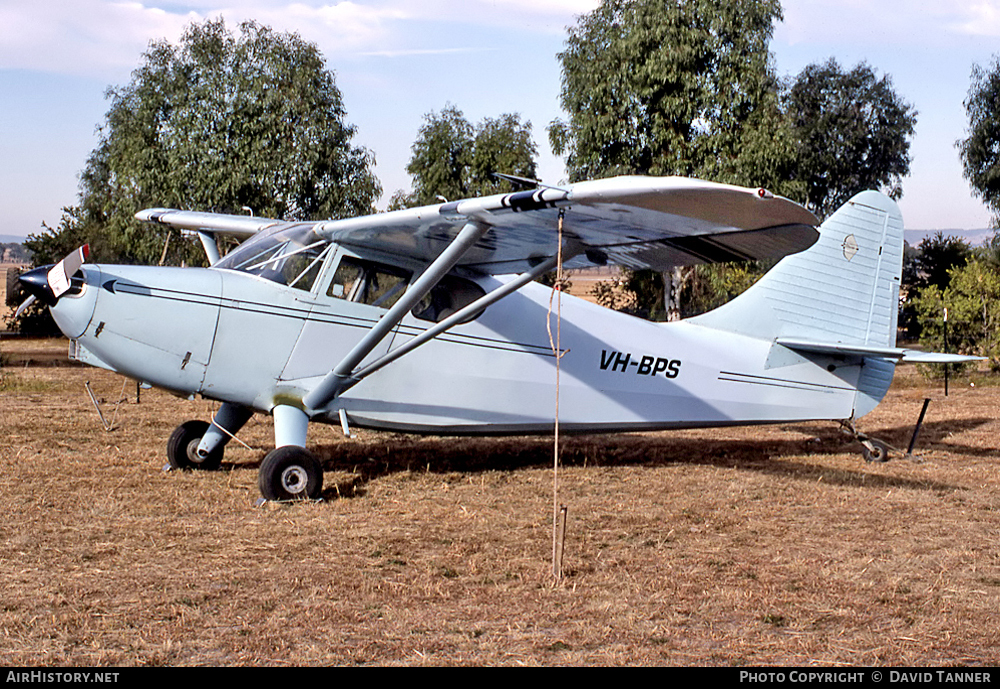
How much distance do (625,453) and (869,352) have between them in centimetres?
294

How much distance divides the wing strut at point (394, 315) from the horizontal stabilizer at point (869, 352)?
14.2ft

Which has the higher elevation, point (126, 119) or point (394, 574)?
point (126, 119)

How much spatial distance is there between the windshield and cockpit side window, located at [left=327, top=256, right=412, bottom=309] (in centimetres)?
21

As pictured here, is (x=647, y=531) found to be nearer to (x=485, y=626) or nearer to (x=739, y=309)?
(x=485, y=626)

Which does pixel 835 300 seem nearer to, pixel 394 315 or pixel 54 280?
pixel 394 315

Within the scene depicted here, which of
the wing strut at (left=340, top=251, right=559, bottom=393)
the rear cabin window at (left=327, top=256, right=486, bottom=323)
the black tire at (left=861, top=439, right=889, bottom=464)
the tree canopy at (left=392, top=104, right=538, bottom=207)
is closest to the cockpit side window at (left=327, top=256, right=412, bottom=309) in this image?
the rear cabin window at (left=327, top=256, right=486, bottom=323)

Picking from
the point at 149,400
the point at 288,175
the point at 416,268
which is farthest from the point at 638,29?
the point at 416,268

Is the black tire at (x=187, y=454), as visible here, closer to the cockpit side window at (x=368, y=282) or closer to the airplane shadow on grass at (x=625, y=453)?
the airplane shadow on grass at (x=625, y=453)

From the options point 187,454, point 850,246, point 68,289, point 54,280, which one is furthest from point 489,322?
point 850,246

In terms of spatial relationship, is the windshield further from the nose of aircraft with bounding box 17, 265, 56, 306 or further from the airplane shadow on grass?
the airplane shadow on grass

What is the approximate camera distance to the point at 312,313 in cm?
822

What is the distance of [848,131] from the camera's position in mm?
54938

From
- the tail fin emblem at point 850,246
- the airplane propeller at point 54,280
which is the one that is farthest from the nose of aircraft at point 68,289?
the tail fin emblem at point 850,246

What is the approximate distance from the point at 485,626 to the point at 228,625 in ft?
4.16
